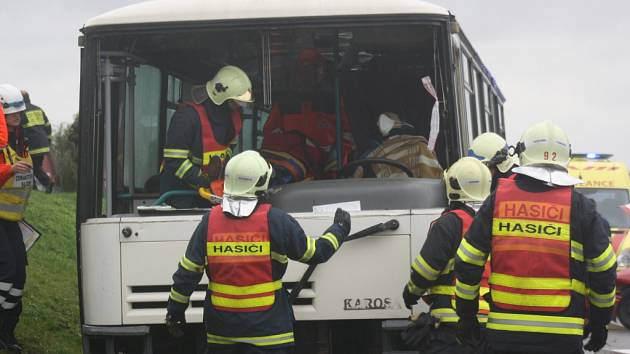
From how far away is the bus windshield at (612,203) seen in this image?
16.1 metres

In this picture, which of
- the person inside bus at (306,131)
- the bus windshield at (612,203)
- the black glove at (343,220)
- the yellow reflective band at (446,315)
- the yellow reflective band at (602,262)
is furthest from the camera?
the bus windshield at (612,203)

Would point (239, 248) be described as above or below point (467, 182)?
below

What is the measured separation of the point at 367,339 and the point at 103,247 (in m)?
1.70

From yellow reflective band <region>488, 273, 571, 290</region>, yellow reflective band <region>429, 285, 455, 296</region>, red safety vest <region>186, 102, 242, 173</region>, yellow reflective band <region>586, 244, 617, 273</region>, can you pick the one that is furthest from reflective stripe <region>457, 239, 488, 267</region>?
red safety vest <region>186, 102, 242, 173</region>

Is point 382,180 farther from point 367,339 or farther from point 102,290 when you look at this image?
point 102,290

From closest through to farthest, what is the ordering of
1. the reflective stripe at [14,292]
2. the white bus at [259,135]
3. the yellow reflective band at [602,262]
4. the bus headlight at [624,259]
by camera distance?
1. the yellow reflective band at [602,262]
2. the white bus at [259,135]
3. the reflective stripe at [14,292]
4. the bus headlight at [624,259]

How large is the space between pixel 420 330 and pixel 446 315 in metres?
0.17

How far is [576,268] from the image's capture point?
5.82 meters

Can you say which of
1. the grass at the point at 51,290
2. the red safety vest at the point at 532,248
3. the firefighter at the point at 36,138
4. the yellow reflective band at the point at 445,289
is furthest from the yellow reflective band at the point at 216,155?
the grass at the point at 51,290

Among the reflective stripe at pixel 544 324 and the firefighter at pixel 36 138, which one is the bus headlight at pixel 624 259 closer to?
the firefighter at pixel 36 138

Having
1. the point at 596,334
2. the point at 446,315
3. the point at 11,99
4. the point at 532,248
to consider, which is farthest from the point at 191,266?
the point at 11,99

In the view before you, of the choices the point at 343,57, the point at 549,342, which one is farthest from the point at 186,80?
the point at 549,342

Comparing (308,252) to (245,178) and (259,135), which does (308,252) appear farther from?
(259,135)

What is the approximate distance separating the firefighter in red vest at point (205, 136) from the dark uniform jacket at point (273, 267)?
47.3 inches
